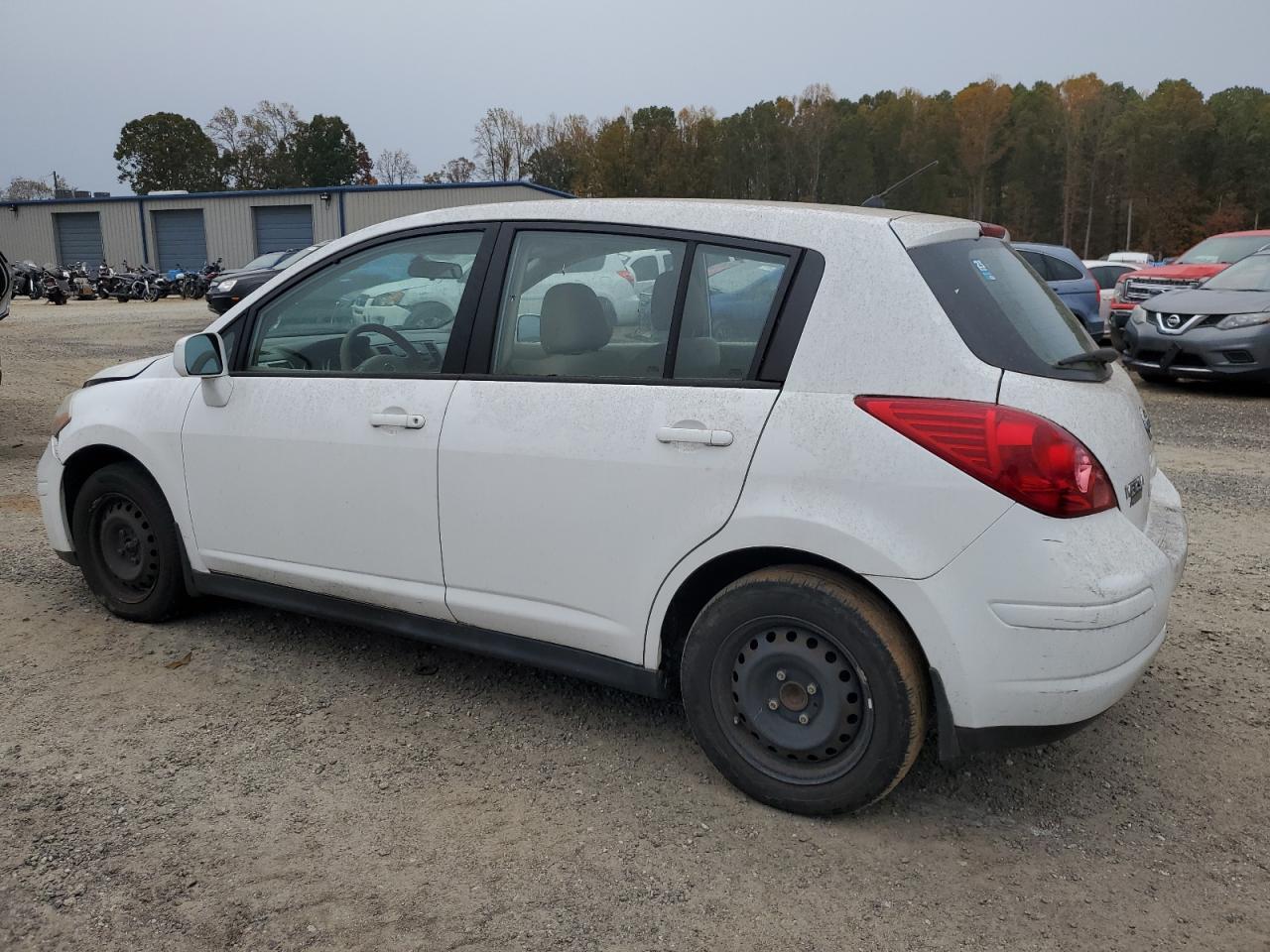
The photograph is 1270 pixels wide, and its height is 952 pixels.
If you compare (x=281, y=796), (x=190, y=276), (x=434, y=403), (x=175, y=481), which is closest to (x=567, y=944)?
(x=281, y=796)

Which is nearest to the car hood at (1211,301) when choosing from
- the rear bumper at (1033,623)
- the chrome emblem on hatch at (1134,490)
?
the chrome emblem on hatch at (1134,490)

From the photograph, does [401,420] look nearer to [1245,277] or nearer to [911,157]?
[1245,277]

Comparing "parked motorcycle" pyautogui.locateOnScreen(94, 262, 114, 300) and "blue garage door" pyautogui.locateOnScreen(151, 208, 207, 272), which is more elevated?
"blue garage door" pyautogui.locateOnScreen(151, 208, 207, 272)

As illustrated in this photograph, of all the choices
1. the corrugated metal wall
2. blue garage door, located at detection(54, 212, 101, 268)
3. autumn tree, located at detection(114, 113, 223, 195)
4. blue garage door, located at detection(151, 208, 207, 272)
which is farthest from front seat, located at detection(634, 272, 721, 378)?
autumn tree, located at detection(114, 113, 223, 195)

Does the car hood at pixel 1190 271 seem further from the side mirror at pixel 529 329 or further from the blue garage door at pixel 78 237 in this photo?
the blue garage door at pixel 78 237

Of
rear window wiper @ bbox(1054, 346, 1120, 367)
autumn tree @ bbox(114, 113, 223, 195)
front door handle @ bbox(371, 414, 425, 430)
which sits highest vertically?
autumn tree @ bbox(114, 113, 223, 195)

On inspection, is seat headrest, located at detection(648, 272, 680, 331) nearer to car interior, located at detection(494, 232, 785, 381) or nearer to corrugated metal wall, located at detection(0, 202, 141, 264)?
car interior, located at detection(494, 232, 785, 381)

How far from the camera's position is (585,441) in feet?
10.0

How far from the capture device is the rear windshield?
106 inches

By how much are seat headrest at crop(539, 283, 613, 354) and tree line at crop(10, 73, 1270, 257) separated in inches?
2842

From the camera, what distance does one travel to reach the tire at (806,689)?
2701 mm

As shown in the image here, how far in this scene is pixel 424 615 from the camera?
3531 mm

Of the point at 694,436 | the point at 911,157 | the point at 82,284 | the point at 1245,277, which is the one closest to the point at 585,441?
the point at 694,436

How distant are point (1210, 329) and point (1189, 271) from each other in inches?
122
